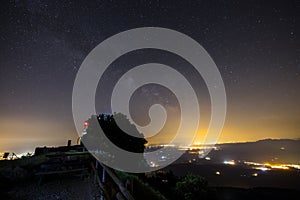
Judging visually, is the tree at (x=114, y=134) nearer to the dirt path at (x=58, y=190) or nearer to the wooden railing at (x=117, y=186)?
the dirt path at (x=58, y=190)

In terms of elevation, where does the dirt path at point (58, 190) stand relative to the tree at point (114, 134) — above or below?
below

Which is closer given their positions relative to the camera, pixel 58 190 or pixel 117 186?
pixel 117 186

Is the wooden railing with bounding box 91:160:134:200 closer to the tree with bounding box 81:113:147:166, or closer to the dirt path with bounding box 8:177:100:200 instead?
the dirt path with bounding box 8:177:100:200

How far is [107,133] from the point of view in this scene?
25.4m

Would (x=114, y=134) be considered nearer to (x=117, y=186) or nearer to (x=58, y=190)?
(x=58, y=190)

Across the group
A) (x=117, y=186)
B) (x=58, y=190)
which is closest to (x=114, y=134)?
(x=58, y=190)

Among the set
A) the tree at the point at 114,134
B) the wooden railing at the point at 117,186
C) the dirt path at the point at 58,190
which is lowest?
the dirt path at the point at 58,190

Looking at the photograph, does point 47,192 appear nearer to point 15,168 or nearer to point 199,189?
point 15,168

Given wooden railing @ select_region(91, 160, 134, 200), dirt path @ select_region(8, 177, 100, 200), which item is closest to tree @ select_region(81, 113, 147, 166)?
dirt path @ select_region(8, 177, 100, 200)

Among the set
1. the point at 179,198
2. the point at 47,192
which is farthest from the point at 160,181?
the point at 47,192

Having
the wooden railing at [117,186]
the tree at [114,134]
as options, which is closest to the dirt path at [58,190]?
the wooden railing at [117,186]

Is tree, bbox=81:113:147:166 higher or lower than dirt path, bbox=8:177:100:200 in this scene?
higher

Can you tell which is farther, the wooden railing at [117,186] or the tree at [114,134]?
the tree at [114,134]

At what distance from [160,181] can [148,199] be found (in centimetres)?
1103
